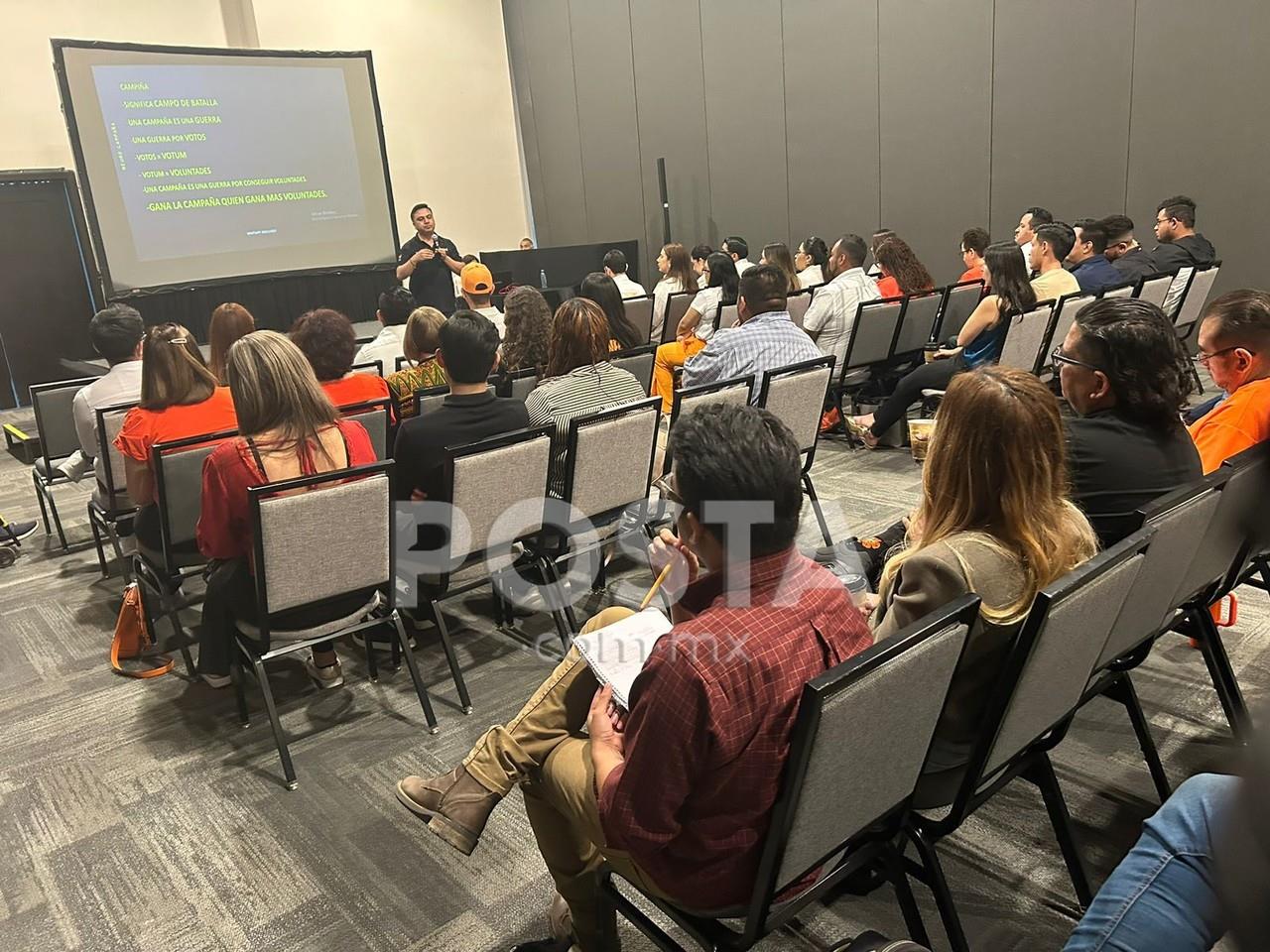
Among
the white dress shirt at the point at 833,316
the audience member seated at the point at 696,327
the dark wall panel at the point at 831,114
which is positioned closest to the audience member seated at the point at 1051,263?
the white dress shirt at the point at 833,316

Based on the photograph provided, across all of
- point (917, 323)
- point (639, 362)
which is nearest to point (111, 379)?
point (639, 362)

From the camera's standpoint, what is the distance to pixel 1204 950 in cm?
110

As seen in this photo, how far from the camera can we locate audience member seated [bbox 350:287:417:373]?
482cm

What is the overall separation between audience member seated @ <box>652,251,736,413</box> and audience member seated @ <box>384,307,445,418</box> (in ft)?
3.34

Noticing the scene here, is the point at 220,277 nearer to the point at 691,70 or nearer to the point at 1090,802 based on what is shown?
the point at 691,70

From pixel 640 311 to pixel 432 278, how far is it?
294cm

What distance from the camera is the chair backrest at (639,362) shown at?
3.88 meters

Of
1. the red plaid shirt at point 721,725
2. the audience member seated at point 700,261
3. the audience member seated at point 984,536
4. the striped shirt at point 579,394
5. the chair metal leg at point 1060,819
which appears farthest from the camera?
the audience member seated at point 700,261

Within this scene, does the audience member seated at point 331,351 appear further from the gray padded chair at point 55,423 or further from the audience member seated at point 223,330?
the gray padded chair at point 55,423

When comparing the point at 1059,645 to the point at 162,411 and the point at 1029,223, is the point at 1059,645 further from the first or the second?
the point at 1029,223

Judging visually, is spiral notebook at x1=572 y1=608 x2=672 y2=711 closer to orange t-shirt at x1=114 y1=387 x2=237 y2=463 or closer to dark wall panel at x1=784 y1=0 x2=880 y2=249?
orange t-shirt at x1=114 y1=387 x2=237 y2=463

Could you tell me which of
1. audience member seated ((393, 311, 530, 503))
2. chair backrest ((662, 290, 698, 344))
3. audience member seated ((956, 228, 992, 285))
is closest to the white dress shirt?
audience member seated ((956, 228, 992, 285))

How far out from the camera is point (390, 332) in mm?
4867

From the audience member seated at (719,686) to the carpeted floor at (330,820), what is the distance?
660 mm
